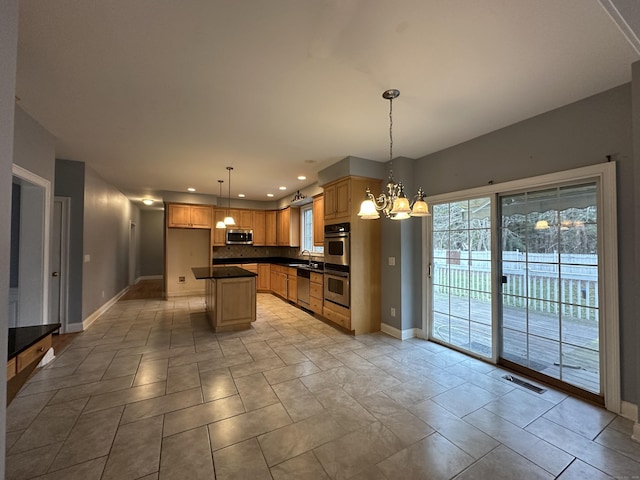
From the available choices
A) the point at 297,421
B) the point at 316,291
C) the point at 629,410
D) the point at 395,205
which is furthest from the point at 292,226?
the point at 629,410

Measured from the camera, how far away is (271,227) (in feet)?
27.0

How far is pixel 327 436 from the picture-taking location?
1984mm

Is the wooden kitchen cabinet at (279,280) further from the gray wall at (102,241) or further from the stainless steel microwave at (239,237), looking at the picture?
the gray wall at (102,241)

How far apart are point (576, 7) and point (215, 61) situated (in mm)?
2276

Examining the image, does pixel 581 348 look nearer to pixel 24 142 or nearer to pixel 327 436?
pixel 327 436

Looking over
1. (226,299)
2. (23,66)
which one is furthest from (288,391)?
(23,66)

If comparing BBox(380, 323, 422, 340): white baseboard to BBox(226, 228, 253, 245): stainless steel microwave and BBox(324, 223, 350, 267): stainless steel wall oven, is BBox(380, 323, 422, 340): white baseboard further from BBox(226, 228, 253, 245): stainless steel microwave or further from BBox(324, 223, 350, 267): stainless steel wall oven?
BBox(226, 228, 253, 245): stainless steel microwave

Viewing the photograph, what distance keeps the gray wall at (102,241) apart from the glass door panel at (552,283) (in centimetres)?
614

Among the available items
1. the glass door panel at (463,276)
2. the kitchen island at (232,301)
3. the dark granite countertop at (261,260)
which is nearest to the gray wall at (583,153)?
the glass door panel at (463,276)

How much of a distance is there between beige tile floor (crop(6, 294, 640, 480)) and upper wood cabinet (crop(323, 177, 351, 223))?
2.07m

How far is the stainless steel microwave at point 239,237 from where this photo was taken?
7.55 metres

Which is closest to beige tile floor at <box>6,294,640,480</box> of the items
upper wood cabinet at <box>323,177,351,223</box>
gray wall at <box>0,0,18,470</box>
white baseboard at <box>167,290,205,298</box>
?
gray wall at <box>0,0,18,470</box>

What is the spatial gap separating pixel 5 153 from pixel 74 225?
450 centimetres

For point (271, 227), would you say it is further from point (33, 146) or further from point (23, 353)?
point (23, 353)
